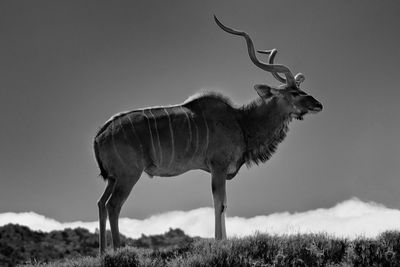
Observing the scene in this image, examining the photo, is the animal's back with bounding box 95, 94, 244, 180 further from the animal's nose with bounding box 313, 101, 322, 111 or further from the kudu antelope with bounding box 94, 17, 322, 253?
the animal's nose with bounding box 313, 101, 322, 111

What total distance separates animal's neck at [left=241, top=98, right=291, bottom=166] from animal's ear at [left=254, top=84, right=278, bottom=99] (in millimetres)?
119

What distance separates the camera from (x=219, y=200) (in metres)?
11.9

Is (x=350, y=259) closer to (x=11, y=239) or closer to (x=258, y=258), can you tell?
(x=258, y=258)

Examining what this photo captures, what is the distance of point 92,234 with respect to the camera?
41.8 m

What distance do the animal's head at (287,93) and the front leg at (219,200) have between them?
7.39 ft

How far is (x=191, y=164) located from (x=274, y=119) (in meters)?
2.13

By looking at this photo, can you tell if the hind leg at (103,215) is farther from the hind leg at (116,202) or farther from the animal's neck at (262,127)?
the animal's neck at (262,127)

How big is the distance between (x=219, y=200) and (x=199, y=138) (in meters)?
1.27

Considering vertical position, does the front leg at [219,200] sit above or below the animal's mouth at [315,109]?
below

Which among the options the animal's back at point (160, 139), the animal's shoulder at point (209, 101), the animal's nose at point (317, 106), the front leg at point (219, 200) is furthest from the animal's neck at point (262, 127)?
the front leg at point (219, 200)

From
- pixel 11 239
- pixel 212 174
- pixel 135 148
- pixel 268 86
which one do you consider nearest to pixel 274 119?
pixel 268 86

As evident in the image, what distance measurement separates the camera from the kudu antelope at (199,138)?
38.3ft

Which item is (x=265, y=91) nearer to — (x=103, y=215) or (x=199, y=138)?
(x=199, y=138)

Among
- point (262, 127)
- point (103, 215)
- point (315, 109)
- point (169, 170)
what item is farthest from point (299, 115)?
point (103, 215)
